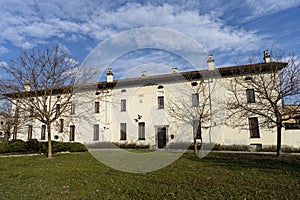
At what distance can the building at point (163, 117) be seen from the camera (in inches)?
778

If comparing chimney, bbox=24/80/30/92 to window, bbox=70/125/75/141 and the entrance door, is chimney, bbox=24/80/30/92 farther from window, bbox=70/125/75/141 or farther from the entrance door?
window, bbox=70/125/75/141

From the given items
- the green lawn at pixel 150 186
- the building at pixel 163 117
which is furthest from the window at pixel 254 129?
the green lawn at pixel 150 186

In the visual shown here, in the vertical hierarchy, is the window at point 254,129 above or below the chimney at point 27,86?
below

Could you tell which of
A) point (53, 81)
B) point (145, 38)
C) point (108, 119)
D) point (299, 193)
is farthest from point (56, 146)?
point (299, 193)

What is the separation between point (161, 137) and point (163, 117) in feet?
7.22

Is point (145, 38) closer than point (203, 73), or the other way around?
point (145, 38)

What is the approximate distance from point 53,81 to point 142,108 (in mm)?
12300

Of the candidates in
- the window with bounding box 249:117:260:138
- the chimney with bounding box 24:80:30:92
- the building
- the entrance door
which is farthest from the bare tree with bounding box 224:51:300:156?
the chimney with bounding box 24:80:30:92

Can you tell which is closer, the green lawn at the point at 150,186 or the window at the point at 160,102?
the green lawn at the point at 150,186

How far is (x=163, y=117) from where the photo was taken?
922 inches

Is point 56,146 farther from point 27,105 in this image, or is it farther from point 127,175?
point 127,175

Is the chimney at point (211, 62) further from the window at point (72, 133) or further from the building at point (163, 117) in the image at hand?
the window at point (72, 133)

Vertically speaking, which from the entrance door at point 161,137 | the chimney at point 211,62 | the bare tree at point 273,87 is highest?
the chimney at point 211,62

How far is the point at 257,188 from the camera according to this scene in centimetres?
544
